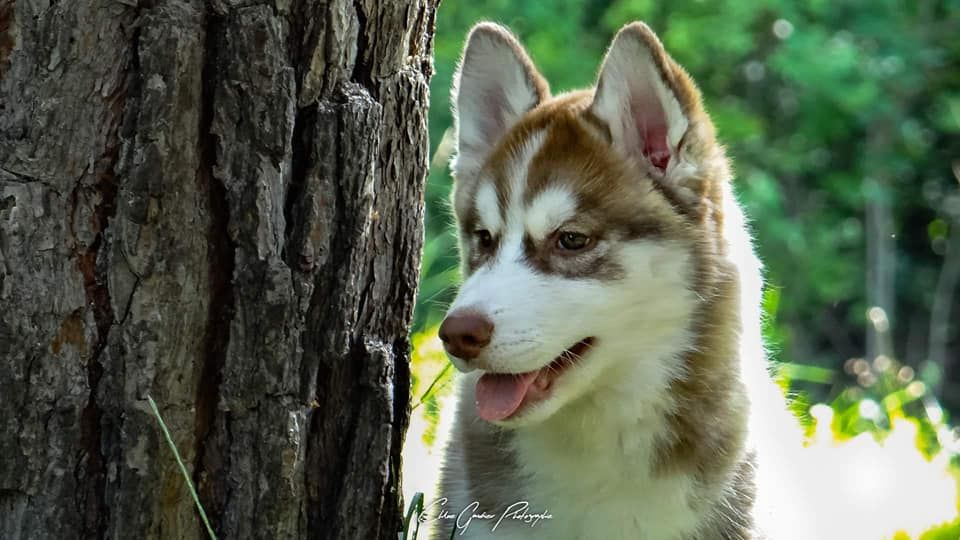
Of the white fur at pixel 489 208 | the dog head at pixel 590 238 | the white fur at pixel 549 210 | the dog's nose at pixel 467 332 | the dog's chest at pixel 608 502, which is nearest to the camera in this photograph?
the dog's nose at pixel 467 332

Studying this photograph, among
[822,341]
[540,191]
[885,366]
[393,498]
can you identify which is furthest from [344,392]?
[822,341]

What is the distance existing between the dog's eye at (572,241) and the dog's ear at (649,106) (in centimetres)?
27

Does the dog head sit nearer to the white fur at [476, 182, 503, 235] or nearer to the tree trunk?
the white fur at [476, 182, 503, 235]

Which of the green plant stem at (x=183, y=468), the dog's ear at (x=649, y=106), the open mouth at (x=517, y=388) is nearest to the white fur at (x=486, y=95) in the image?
the dog's ear at (x=649, y=106)

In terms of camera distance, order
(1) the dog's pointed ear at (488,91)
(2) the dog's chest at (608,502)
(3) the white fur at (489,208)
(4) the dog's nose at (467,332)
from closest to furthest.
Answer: (4) the dog's nose at (467,332) → (2) the dog's chest at (608,502) → (3) the white fur at (489,208) → (1) the dog's pointed ear at (488,91)

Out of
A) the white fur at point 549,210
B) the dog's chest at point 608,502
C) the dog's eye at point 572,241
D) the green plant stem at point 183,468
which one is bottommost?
the dog's chest at point 608,502

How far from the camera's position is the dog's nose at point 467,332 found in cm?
268

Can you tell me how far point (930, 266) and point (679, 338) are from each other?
7820mm

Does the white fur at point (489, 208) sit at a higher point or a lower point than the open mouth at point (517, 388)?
higher

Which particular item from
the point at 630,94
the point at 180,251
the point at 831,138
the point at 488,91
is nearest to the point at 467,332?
the point at 180,251

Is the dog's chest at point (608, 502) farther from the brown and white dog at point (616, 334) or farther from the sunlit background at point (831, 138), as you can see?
the sunlit background at point (831, 138)

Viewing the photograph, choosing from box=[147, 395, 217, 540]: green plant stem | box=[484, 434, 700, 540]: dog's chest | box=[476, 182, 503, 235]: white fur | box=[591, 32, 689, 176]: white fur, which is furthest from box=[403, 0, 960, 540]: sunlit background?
box=[147, 395, 217, 540]: green plant stem

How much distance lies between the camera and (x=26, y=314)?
2201 millimetres

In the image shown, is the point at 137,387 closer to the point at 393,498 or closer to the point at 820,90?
the point at 393,498
